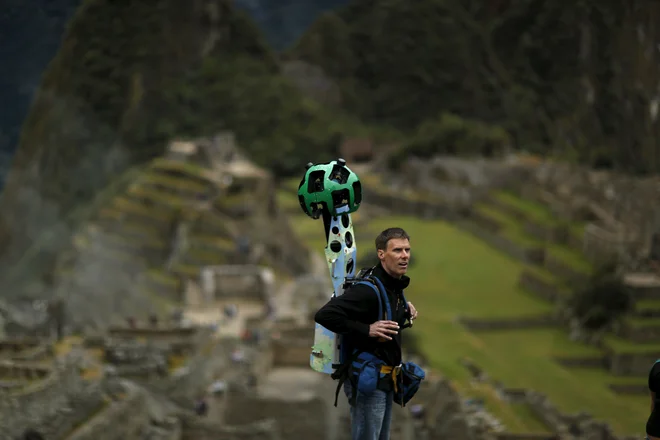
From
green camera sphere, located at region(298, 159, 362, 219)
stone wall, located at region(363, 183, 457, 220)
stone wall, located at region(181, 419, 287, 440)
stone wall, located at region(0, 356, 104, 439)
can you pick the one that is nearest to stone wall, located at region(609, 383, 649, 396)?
stone wall, located at region(181, 419, 287, 440)

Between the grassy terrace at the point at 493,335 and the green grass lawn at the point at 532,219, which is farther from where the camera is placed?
the green grass lawn at the point at 532,219

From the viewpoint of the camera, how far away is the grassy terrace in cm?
2816

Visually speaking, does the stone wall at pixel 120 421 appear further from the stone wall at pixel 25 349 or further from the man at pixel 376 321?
the man at pixel 376 321

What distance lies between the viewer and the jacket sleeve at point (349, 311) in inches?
316

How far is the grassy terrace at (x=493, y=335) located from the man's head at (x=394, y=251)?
51.8 ft

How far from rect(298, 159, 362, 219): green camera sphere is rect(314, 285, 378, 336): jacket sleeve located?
0.71 metres

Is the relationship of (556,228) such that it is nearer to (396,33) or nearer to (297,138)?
(297,138)

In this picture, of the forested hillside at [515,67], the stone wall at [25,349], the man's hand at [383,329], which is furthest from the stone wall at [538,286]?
the man's hand at [383,329]

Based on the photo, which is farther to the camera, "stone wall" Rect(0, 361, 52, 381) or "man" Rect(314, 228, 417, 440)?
"stone wall" Rect(0, 361, 52, 381)

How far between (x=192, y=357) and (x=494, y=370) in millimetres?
12753

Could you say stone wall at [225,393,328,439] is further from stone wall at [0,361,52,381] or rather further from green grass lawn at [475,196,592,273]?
green grass lawn at [475,196,592,273]

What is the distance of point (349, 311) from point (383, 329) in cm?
28

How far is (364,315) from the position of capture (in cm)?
814

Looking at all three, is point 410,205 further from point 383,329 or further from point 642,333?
point 383,329
